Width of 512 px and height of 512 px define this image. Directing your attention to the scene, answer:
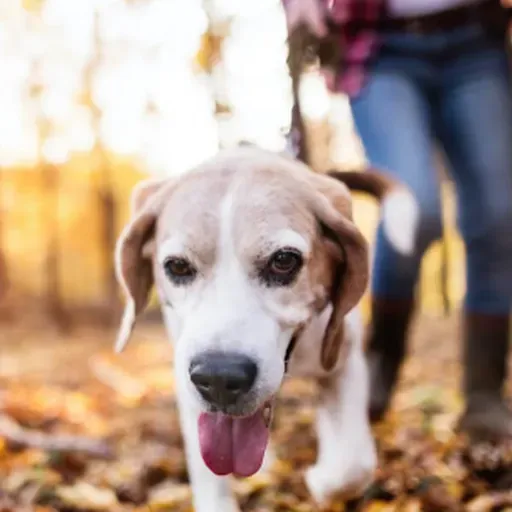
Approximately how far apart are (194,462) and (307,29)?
144cm

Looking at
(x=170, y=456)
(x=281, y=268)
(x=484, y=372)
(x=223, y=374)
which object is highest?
(x=281, y=268)

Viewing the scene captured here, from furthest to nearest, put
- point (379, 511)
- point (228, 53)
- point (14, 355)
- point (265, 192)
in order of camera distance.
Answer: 1. point (14, 355)
2. point (228, 53)
3. point (379, 511)
4. point (265, 192)

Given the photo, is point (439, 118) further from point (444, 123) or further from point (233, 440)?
point (233, 440)

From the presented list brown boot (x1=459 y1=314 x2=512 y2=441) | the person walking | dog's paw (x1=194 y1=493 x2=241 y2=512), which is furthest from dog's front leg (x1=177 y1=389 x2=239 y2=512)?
brown boot (x1=459 y1=314 x2=512 y2=441)

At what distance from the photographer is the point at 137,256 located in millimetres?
2287

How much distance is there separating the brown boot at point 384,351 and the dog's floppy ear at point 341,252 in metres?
0.88

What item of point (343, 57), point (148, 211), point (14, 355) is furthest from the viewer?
point (14, 355)

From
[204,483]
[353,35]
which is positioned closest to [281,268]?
[204,483]

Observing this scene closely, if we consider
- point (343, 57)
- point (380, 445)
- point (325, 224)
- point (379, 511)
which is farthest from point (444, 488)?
point (343, 57)

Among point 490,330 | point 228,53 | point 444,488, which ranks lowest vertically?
point 444,488

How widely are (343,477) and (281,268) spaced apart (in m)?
0.67

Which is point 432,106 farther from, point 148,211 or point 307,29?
point 148,211

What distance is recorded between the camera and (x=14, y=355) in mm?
8078

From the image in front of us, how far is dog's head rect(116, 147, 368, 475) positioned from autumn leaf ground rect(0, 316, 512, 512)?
649 mm
